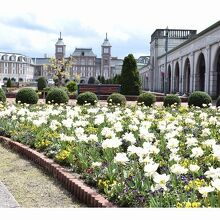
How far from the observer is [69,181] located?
556 centimetres

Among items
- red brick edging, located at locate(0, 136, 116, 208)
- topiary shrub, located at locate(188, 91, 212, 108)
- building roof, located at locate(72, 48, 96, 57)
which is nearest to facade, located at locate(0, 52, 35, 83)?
building roof, located at locate(72, 48, 96, 57)

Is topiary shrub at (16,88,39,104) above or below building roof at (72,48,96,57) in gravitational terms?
below

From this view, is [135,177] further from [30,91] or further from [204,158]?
[30,91]

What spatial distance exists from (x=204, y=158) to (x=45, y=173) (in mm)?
2297

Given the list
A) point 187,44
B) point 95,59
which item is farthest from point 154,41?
point 95,59

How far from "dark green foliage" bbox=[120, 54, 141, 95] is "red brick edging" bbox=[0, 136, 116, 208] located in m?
24.3

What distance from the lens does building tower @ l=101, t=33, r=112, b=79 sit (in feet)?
484

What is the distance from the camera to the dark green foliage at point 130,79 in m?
32.3

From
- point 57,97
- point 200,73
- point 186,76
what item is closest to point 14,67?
point 186,76

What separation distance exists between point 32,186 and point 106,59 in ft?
470

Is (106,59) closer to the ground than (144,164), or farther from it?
farther from it

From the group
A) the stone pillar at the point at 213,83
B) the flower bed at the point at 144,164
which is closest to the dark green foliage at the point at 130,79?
the stone pillar at the point at 213,83

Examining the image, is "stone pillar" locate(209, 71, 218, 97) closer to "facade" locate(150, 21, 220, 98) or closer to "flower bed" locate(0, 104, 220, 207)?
"facade" locate(150, 21, 220, 98)

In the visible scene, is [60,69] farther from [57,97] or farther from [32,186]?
[32,186]
